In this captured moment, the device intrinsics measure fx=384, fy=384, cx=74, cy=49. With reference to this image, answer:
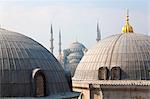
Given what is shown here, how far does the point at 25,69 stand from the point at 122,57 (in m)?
9.90

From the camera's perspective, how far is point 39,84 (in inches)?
633

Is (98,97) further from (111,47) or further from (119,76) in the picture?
(111,47)

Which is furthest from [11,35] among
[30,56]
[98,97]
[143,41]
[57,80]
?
[143,41]

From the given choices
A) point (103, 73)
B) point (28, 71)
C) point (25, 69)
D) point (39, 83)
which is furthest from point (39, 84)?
point (103, 73)

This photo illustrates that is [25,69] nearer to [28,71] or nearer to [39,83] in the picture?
[28,71]

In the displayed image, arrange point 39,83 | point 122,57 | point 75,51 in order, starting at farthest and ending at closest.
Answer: point 75,51 < point 122,57 < point 39,83

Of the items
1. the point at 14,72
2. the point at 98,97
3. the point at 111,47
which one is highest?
the point at 111,47

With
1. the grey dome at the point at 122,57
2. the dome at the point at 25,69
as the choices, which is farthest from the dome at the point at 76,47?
the dome at the point at 25,69

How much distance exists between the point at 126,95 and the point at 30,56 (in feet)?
28.3

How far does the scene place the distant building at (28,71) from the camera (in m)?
15.7

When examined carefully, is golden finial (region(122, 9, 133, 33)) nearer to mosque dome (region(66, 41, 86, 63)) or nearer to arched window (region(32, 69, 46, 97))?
arched window (region(32, 69, 46, 97))

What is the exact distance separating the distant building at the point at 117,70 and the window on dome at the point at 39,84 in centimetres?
789

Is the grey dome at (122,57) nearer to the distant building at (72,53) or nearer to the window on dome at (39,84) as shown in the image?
the window on dome at (39,84)

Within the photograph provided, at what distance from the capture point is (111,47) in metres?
25.5
